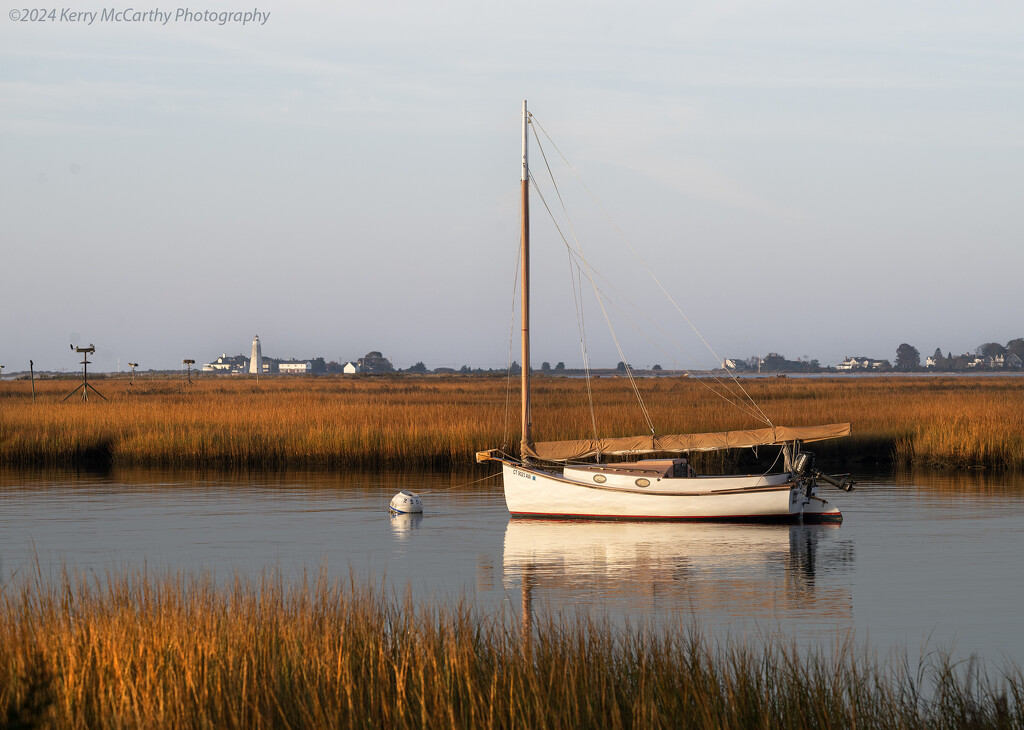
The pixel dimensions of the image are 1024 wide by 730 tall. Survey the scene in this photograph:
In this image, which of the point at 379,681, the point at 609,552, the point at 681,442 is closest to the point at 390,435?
the point at 681,442

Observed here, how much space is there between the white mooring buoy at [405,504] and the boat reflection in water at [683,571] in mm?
2038

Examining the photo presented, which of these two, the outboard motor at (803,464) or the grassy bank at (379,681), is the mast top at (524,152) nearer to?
the outboard motor at (803,464)

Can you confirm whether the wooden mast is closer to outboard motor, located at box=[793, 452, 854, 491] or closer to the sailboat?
the sailboat

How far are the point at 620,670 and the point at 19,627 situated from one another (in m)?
5.01

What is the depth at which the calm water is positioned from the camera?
14609 mm

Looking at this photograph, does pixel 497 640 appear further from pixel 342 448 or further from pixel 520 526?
pixel 342 448

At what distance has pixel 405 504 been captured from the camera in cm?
2380

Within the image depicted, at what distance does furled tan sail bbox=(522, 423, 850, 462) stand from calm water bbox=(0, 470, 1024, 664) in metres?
1.59

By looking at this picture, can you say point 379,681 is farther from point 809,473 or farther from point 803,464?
point 809,473

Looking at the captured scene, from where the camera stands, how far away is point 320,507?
84.2ft

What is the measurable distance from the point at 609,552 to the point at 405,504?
524 centimetres

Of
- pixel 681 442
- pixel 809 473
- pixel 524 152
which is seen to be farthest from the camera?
pixel 524 152

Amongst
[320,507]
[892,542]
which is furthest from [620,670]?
[320,507]

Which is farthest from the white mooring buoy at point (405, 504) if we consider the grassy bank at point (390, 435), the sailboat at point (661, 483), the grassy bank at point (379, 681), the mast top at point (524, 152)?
the grassy bank at point (379, 681)
